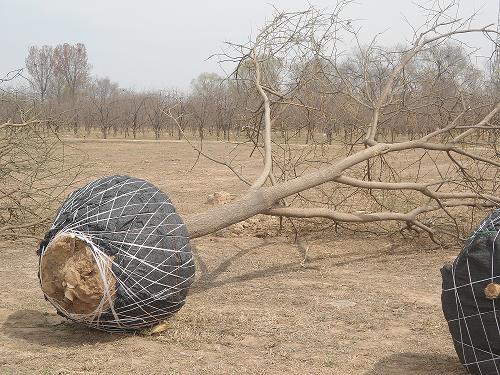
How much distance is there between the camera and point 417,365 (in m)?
3.93

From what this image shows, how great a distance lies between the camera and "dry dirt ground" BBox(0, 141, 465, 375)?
3910 mm

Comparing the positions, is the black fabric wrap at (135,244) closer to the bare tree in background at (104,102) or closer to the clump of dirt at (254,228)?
the clump of dirt at (254,228)

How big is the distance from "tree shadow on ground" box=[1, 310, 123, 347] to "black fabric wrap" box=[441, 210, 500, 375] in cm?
217

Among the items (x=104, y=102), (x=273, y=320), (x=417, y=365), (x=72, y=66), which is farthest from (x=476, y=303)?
(x=72, y=66)

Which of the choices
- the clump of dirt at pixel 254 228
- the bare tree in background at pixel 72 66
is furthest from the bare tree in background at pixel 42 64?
the clump of dirt at pixel 254 228

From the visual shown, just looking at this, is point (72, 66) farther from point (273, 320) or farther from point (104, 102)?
point (273, 320)

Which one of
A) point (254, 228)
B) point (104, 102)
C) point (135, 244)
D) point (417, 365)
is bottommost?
point (417, 365)

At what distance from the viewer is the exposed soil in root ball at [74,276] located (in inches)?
157

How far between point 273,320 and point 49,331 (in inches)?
62.5

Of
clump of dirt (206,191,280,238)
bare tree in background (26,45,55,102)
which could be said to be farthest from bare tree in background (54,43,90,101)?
clump of dirt (206,191,280,238)

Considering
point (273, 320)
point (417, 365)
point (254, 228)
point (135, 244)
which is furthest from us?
point (254, 228)

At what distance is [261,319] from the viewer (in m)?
4.79

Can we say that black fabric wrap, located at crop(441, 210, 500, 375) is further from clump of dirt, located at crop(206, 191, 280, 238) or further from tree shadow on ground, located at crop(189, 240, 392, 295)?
clump of dirt, located at crop(206, 191, 280, 238)

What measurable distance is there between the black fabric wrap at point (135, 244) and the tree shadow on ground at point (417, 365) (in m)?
1.38
